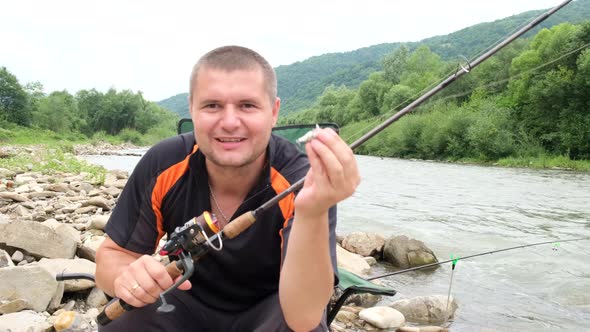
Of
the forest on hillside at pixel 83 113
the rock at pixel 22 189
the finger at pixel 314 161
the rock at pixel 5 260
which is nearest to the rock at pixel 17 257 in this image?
the rock at pixel 5 260

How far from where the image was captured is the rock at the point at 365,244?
762 cm

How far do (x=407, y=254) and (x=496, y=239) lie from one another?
2.86 metres

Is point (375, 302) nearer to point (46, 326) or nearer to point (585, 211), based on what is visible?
point (46, 326)

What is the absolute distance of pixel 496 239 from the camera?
9.12 meters

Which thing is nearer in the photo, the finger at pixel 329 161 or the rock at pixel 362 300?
the finger at pixel 329 161

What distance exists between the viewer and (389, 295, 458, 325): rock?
485cm

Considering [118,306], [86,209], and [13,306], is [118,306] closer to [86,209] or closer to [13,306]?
[13,306]

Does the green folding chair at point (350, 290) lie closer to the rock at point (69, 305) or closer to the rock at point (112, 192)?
the rock at point (69, 305)

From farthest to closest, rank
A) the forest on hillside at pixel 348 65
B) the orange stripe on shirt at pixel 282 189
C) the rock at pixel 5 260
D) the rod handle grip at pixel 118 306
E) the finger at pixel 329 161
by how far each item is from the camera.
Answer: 1. the forest on hillside at pixel 348 65
2. the rock at pixel 5 260
3. the orange stripe on shirt at pixel 282 189
4. the rod handle grip at pixel 118 306
5. the finger at pixel 329 161

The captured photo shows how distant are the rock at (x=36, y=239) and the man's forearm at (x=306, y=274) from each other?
10.3 feet

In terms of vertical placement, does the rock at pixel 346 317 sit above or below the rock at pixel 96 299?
below

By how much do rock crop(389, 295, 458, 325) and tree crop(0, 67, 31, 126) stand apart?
71193mm

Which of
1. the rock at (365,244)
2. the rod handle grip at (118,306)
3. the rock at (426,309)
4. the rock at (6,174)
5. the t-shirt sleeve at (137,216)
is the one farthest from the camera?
the rock at (6,174)

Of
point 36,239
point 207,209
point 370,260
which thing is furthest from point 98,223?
point 207,209
